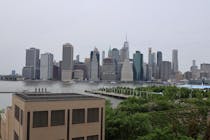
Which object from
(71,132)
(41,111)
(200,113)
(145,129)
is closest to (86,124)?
(71,132)

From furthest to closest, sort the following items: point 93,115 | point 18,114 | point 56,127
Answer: point 93,115
point 18,114
point 56,127

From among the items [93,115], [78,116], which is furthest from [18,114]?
→ [93,115]

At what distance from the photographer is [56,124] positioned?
66.9 feet

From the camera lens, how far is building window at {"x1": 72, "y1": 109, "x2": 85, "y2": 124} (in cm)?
2127

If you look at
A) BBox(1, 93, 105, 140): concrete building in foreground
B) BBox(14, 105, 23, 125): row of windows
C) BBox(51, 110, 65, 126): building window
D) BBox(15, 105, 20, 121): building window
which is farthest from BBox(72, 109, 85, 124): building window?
BBox(15, 105, 20, 121): building window

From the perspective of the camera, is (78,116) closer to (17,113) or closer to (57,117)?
(57,117)

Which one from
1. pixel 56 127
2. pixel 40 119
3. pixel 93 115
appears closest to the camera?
pixel 40 119

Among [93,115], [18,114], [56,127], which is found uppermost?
[18,114]

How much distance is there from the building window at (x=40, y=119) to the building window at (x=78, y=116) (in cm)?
224

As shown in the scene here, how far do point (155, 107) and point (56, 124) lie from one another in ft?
117

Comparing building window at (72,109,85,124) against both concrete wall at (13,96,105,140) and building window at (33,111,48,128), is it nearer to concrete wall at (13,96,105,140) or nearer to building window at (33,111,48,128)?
concrete wall at (13,96,105,140)

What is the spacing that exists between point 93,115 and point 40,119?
441 cm

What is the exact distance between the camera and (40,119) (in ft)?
64.6

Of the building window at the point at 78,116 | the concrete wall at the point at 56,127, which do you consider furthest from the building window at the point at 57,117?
the building window at the point at 78,116
